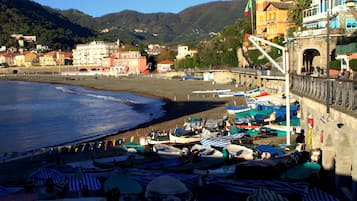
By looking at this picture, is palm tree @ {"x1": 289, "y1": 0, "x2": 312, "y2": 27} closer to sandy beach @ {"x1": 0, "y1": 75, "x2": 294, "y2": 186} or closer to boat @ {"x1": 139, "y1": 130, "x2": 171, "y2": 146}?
sandy beach @ {"x1": 0, "y1": 75, "x2": 294, "y2": 186}

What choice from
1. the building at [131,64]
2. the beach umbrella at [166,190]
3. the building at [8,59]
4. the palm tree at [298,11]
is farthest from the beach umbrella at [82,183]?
the building at [8,59]

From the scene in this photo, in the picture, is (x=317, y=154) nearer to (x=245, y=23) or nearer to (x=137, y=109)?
(x=137, y=109)

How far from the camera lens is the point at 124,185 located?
14.7m

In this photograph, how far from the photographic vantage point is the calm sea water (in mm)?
33125

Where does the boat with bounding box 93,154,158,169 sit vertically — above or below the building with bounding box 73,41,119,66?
below

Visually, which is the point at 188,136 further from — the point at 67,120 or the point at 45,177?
the point at 67,120

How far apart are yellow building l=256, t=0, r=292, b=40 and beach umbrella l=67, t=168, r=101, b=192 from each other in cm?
6265

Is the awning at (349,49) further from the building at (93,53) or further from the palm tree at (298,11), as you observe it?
the building at (93,53)

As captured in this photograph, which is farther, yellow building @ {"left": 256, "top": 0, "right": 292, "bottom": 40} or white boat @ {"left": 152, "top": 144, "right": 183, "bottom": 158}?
yellow building @ {"left": 256, "top": 0, "right": 292, "bottom": 40}

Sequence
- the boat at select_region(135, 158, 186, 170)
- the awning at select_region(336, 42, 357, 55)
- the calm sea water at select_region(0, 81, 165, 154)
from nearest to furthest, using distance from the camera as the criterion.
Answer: the boat at select_region(135, 158, 186, 170), the awning at select_region(336, 42, 357, 55), the calm sea water at select_region(0, 81, 165, 154)

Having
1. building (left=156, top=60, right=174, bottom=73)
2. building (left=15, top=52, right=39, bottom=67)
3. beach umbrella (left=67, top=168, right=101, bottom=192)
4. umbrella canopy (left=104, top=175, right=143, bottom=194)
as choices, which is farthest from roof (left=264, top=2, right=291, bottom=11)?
building (left=15, top=52, right=39, bottom=67)

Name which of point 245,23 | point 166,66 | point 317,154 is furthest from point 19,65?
point 317,154

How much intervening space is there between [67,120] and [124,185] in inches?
1167

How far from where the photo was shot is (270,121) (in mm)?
29188
